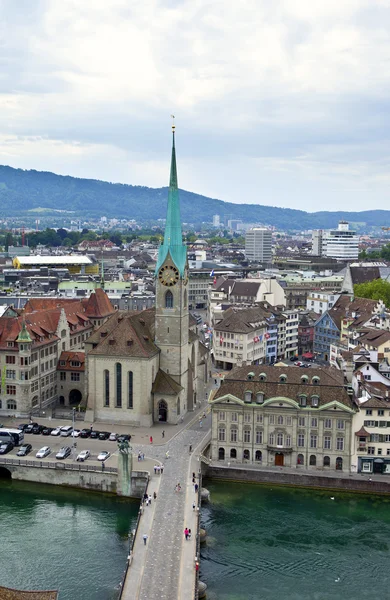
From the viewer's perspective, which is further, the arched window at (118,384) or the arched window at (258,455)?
the arched window at (118,384)

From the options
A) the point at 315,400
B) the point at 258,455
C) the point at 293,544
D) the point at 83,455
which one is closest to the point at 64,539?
the point at 83,455

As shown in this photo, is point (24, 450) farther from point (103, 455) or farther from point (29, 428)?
point (103, 455)

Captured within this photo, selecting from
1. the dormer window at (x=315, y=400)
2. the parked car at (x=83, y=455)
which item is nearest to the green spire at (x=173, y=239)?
the dormer window at (x=315, y=400)

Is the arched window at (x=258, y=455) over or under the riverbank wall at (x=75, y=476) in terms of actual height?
over

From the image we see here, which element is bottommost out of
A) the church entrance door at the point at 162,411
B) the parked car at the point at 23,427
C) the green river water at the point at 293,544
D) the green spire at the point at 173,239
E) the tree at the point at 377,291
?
the green river water at the point at 293,544

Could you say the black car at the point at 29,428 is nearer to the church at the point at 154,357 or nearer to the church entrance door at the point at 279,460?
the church at the point at 154,357

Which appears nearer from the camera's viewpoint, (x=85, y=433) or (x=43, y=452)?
(x=43, y=452)
